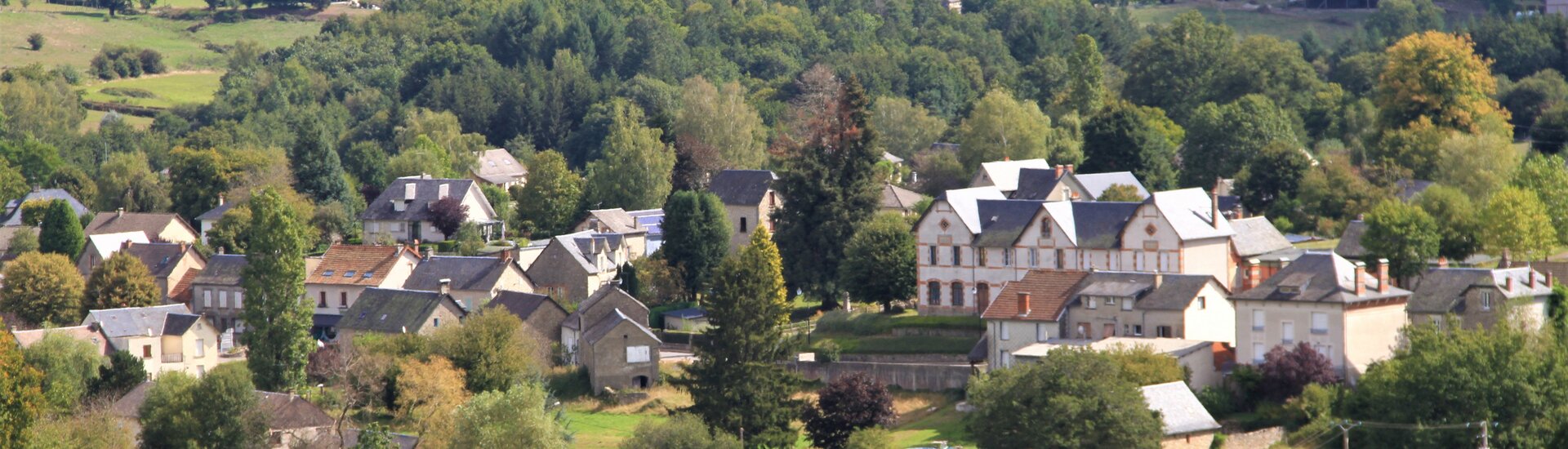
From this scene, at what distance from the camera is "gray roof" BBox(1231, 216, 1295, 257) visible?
64.5m

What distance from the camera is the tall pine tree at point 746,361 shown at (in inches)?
2276

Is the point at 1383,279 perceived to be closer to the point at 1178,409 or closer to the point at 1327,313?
the point at 1327,313

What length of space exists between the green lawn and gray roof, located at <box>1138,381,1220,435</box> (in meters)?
92.7

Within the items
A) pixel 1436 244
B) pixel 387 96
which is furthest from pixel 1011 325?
pixel 387 96

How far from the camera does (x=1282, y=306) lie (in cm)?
5700

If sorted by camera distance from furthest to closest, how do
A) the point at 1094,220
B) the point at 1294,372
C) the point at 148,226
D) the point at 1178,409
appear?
the point at 148,226, the point at 1094,220, the point at 1294,372, the point at 1178,409

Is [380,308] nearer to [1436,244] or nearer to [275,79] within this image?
[1436,244]

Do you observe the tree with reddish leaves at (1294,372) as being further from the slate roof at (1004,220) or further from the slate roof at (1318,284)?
the slate roof at (1004,220)

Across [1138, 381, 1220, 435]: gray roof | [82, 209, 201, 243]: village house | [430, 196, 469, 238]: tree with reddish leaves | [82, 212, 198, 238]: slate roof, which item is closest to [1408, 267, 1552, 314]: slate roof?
[1138, 381, 1220, 435]: gray roof

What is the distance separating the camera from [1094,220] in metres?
65.3

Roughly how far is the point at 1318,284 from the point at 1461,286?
368 centimetres

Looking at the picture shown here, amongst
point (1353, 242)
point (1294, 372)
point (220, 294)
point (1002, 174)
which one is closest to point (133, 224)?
point (220, 294)

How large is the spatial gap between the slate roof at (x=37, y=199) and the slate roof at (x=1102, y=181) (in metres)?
40.8

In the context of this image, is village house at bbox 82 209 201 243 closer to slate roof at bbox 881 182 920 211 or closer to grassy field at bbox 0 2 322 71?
slate roof at bbox 881 182 920 211
